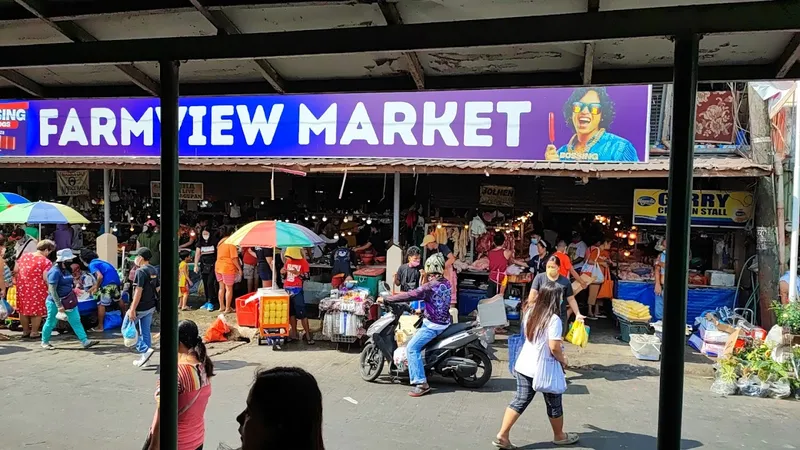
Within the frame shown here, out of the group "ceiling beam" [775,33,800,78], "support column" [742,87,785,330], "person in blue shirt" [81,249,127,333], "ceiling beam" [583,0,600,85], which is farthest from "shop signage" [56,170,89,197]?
"ceiling beam" [775,33,800,78]

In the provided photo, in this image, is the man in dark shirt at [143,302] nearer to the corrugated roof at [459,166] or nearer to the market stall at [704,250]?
the corrugated roof at [459,166]

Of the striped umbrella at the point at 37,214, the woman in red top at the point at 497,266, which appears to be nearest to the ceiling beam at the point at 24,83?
the striped umbrella at the point at 37,214

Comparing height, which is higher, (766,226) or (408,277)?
(766,226)

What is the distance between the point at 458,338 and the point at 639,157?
5143 millimetres

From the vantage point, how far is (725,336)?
895 cm

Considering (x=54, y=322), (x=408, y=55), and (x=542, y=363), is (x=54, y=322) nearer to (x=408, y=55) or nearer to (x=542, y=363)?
(x=542, y=363)

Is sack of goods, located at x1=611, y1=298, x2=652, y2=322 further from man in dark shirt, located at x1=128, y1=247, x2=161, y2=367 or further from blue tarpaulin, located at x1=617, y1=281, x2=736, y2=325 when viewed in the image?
man in dark shirt, located at x1=128, y1=247, x2=161, y2=367

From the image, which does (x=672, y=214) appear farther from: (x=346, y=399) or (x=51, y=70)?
(x=346, y=399)

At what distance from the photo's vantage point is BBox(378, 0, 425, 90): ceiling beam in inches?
102

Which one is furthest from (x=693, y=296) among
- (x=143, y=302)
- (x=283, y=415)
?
(x=283, y=415)

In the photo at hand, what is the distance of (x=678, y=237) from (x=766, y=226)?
29.8 ft

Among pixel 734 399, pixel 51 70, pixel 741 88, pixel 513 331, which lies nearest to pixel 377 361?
pixel 513 331

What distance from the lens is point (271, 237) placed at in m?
8.44

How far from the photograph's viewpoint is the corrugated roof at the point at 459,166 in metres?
9.38
